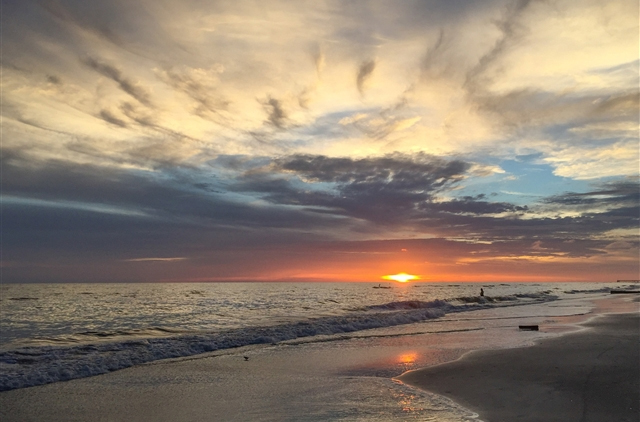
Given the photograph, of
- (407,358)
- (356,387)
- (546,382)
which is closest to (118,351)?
(356,387)

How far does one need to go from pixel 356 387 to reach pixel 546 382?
210 inches

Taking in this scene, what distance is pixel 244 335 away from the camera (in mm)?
22734

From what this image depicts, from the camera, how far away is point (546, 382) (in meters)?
11.7

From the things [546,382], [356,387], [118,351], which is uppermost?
[546,382]

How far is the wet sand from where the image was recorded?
29.3ft

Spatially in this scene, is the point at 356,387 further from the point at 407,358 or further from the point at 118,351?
the point at 118,351

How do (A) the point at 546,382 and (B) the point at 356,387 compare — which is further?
(A) the point at 546,382

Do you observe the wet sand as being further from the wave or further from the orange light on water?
the wave

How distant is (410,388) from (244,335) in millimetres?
13230

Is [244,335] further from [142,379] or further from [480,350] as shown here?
[480,350]

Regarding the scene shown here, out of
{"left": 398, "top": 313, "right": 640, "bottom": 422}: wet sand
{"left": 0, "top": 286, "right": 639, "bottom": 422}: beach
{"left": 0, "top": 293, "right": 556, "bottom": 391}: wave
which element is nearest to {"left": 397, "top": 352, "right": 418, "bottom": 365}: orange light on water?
{"left": 0, "top": 286, "right": 639, "bottom": 422}: beach

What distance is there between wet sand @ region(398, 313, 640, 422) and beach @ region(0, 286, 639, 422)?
32 millimetres

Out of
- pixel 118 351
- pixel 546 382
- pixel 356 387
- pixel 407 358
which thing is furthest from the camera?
pixel 118 351

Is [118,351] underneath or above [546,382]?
underneath
